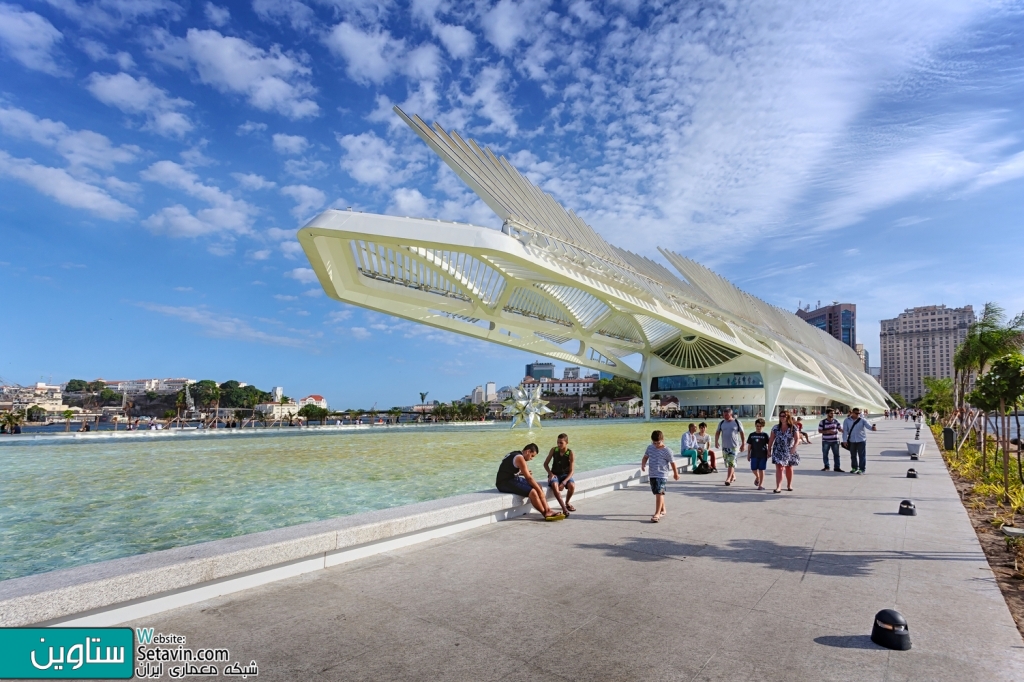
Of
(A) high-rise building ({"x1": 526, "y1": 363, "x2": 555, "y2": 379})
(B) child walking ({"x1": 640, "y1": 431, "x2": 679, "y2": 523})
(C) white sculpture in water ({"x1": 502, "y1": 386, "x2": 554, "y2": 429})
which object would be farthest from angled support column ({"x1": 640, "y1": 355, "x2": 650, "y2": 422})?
(A) high-rise building ({"x1": 526, "y1": 363, "x2": 555, "y2": 379})

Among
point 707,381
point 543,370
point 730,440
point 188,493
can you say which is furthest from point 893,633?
point 543,370

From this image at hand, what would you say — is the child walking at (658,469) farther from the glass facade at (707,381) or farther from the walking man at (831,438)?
the glass facade at (707,381)

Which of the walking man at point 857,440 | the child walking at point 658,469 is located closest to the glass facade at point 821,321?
the walking man at point 857,440

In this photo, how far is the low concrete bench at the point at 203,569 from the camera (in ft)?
9.69

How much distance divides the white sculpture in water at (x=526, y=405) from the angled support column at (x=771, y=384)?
23.5 meters

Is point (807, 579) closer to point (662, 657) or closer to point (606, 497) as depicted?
point (662, 657)

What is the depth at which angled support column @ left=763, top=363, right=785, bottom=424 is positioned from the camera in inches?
1746

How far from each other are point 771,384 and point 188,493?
44334mm

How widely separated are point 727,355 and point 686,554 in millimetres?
49208

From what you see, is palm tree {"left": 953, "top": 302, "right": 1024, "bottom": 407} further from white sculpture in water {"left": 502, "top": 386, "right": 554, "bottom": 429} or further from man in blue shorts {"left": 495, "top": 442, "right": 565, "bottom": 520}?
white sculpture in water {"left": 502, "top": 386, "right": 554, "bottom": 429}

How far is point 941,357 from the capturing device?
85500mm

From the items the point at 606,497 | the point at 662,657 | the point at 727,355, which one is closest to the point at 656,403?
the point at 727,355

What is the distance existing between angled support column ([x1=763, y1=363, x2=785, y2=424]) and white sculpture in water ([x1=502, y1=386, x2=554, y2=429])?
2347cm

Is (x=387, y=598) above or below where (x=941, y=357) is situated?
below
